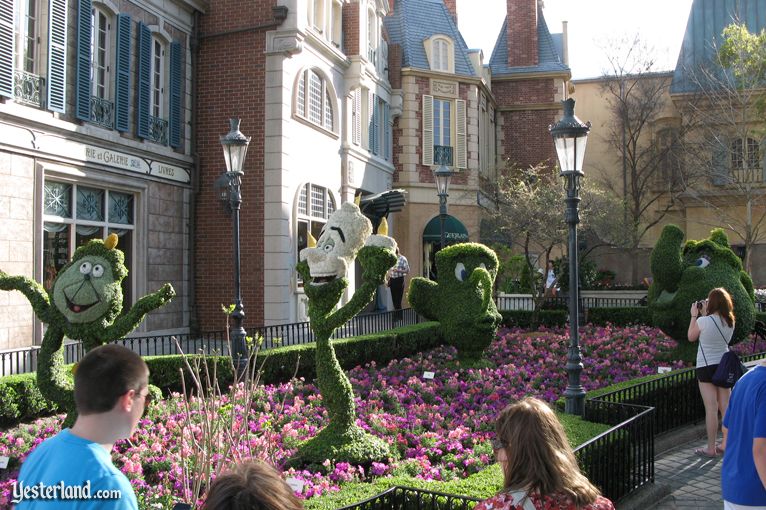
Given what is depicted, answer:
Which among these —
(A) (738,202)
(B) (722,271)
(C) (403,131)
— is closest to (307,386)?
(B) (722,271)

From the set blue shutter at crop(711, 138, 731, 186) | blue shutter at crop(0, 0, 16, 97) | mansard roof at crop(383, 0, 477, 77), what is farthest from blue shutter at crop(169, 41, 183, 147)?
blue shutter at crop(711, 138, 731, 186)

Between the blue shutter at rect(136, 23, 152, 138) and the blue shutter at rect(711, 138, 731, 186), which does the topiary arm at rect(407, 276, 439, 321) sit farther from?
the blue shutter at rect(711, 138, 731, 186)

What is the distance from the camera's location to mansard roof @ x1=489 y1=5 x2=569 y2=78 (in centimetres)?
3088

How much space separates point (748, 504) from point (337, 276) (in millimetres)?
4338

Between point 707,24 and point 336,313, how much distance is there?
34445 mm

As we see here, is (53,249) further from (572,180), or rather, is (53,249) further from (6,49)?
(572,180)

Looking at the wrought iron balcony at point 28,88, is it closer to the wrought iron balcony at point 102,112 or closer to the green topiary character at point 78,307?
the wrought iron balcony at point 102,112

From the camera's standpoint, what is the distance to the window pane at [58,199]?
12.4 metres

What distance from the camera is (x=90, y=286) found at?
23.4 ft

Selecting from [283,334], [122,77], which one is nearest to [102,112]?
[122,77]

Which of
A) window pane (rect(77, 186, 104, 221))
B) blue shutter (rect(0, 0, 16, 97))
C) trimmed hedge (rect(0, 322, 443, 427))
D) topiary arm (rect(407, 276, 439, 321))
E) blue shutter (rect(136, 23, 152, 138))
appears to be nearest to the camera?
trimmed hedge (rect(0, 322, 443, 427))

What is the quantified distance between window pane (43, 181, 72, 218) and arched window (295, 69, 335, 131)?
Result: 5.99 m

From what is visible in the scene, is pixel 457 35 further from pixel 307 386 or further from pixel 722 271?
pixel 307 386

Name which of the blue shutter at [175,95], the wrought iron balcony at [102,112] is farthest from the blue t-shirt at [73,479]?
the blue shutter at [175,95]
